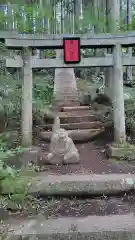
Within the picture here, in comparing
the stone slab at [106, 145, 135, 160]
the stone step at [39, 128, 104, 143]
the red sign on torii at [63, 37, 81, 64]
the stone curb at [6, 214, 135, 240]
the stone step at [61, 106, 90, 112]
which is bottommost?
the stone curb at [6, 214, 135, 240]

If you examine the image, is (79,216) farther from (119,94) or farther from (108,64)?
(108,64)

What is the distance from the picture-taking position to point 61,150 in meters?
5.15

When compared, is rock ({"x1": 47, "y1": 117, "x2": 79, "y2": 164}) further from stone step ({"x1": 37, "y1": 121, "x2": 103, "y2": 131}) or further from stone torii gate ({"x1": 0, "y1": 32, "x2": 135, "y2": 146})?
stone step ({"x1": 37, "y1": 121, "x2": 103, "y2": 131})

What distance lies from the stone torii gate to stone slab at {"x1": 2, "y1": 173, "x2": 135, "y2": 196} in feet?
4.99

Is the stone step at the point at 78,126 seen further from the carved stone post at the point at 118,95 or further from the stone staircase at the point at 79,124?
the carved stone post at the point at 118,95

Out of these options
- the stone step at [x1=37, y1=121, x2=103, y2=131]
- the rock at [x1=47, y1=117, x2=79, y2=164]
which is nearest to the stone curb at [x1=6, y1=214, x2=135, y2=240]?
the rock at [x1=47, y1=117, x2=79, y2=164]

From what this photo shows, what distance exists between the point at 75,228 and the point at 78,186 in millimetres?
862

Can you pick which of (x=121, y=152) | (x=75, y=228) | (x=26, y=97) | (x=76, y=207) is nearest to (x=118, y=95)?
(x=121, y=152)

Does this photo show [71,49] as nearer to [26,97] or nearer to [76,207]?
[26,97]

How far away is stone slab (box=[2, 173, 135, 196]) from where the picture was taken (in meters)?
4.04

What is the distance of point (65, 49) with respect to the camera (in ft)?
18.3

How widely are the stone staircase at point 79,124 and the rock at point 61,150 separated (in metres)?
1.21

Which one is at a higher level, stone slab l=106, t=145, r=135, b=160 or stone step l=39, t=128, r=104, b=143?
stone step l=39, t=128, r=104, b=143

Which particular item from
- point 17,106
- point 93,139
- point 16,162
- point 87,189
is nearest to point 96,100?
point 93,139
